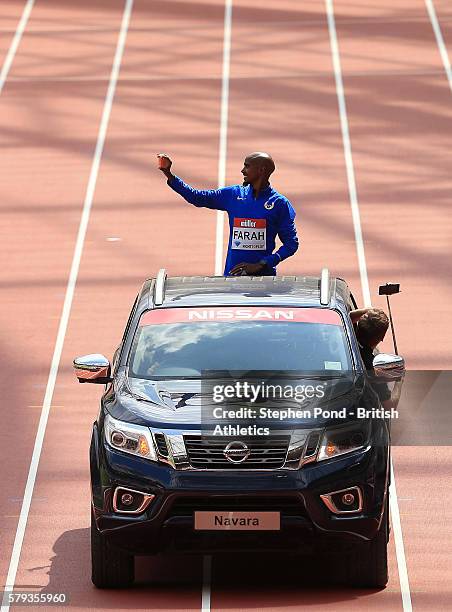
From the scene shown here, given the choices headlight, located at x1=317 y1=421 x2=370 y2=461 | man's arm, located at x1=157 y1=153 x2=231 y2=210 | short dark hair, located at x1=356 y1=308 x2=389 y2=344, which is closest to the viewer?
headlight, located at x1=317 y1=421 x2=370 y2=461

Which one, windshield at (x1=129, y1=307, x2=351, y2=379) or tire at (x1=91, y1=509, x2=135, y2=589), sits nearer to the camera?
tire at (x1=91, y1=509, x2=135, y2=589)

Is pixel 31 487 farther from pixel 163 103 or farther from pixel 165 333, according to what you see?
pixel 163 103

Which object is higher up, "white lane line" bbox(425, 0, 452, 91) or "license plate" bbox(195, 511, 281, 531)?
"white lane line" bbox(425, 0, 452, 91)

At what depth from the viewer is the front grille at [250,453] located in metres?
8.62

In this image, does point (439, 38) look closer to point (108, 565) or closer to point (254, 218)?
point (254, 218)

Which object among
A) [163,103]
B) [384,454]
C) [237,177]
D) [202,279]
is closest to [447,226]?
[237,177]

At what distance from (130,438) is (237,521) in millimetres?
751

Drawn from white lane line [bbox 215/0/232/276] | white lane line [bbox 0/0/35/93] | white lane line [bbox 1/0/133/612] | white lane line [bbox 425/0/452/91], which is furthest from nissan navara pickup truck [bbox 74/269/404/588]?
white lane line [bbox 0/0/35/93]

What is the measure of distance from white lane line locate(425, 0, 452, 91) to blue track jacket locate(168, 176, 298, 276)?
11261 mm

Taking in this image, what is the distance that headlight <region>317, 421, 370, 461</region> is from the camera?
8680mm

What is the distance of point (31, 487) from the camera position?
441 inches

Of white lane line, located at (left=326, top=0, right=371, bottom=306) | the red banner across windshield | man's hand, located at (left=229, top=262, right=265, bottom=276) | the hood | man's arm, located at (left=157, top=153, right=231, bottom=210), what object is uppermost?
white lane line, located at (left=326, top=0, right=371, bottom=306)

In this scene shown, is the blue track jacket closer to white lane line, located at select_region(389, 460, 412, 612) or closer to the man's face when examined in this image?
the man's face

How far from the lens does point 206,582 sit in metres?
9.29
